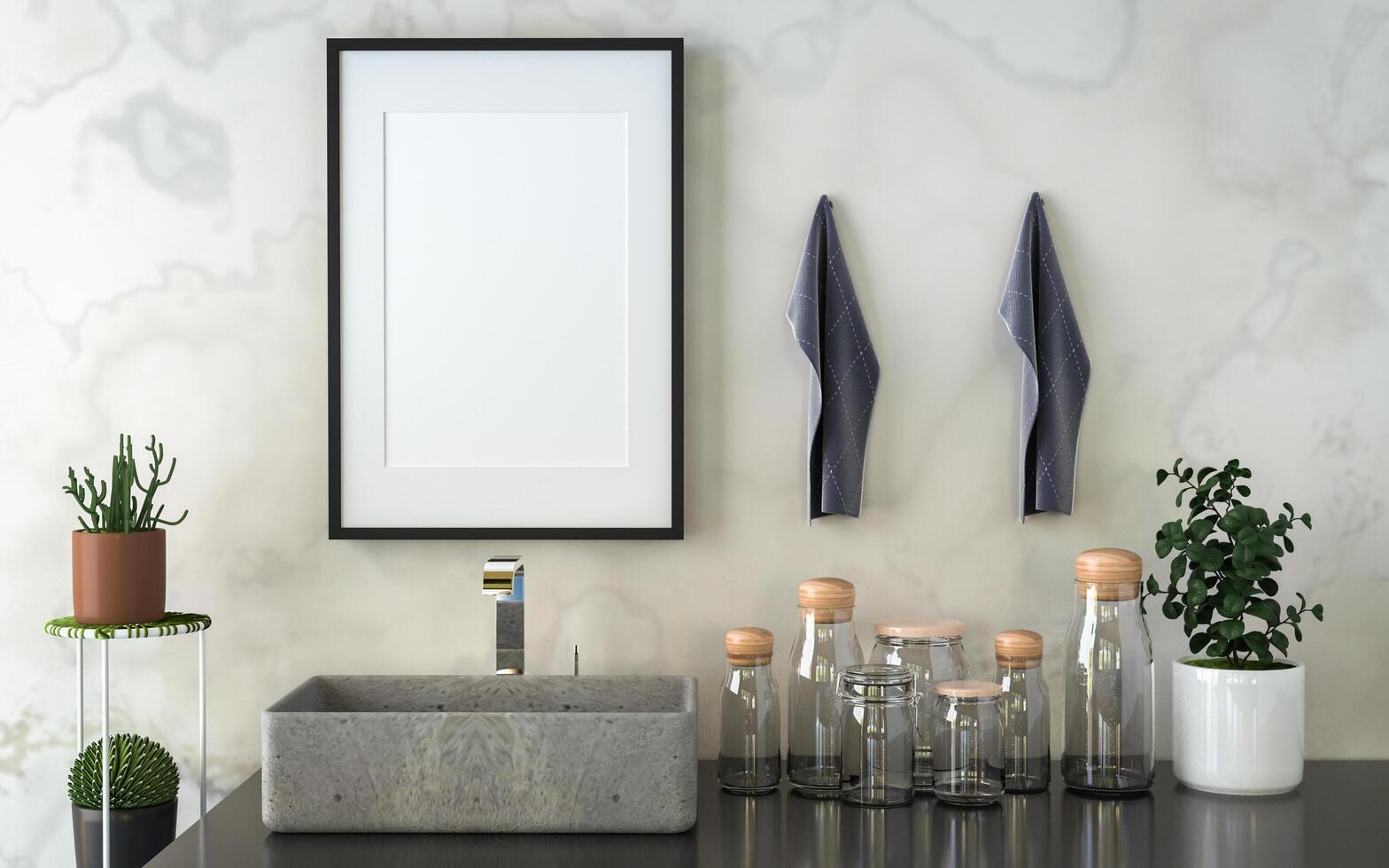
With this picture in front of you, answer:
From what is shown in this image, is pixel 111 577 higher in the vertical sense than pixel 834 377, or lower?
lower

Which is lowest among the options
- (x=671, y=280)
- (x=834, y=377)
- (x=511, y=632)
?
(x=511, y=632)

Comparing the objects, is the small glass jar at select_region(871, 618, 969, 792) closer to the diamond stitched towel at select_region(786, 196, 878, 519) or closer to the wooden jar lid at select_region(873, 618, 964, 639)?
the wooden jar lid at select_region(873, 618, 964, 639)

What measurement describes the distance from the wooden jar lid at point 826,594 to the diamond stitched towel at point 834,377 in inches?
4.3

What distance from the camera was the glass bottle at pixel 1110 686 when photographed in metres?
Answer: 1.20

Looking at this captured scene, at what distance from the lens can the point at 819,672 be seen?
123 centimetres

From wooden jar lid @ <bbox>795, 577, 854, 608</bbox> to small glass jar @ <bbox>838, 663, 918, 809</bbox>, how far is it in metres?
0.09

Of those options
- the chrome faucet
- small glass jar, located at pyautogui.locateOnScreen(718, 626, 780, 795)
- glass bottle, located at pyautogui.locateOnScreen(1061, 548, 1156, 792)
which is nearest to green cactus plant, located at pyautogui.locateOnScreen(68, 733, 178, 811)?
the chrome faucet

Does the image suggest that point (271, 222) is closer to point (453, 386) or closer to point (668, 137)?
point (453, 386)

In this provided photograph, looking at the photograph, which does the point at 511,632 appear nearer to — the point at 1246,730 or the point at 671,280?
the point at 671,280

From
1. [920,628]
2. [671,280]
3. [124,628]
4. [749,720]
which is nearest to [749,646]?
[749,720]

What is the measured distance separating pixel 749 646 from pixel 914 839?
26 cm

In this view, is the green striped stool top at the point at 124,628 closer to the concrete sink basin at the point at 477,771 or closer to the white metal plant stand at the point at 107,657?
the white metal plant stand at the point at 107,657

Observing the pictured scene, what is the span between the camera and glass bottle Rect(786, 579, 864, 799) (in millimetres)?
1214

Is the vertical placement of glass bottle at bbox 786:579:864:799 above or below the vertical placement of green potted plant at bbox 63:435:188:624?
below
